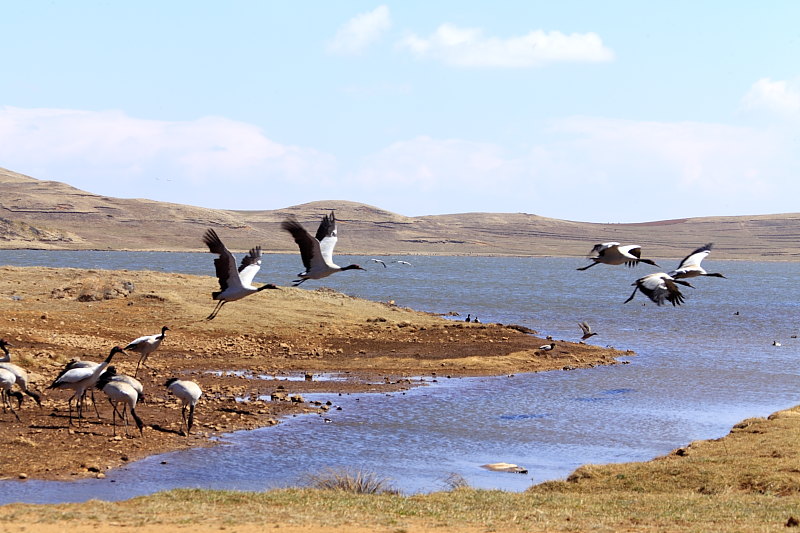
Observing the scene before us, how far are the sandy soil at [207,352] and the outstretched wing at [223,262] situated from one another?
100 inches

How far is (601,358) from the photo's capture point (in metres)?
30.9

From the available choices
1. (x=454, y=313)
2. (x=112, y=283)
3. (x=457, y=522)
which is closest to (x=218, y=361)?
(x=112, y=283)

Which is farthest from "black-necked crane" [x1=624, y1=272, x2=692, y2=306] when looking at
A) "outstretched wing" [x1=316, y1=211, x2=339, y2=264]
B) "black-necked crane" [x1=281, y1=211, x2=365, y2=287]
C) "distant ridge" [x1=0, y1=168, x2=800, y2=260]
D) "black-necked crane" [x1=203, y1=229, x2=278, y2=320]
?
"distant ridge" [x1=0, y1=168, x2=800, y2=260]

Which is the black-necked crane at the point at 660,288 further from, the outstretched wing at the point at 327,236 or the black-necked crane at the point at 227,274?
the black-necked crane at the point at 227,274

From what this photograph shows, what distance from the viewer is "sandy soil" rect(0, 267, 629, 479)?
1563cm

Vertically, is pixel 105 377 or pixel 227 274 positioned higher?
pixel 227 274

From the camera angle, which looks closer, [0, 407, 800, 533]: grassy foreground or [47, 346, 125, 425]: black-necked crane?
[0, 407, 800, 533]: grassy foreground

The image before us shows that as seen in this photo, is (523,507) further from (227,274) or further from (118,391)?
(227,274)

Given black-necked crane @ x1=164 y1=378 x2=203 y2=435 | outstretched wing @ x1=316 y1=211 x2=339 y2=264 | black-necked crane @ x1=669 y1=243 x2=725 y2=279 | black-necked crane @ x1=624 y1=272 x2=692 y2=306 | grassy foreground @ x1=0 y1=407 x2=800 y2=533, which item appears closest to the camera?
grassy foreground @ x1=0 y1=407 x2=800 y2=533

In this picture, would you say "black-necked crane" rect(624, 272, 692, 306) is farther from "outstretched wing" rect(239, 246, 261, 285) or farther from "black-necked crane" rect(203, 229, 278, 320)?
"outstretched wing" rect(239, 246, 261, 285)

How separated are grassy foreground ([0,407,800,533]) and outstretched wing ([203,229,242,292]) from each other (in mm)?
5969

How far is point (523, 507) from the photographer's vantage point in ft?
36.4

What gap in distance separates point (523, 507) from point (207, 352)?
653 inches

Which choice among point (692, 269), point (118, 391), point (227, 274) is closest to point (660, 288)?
point (692, 269)
